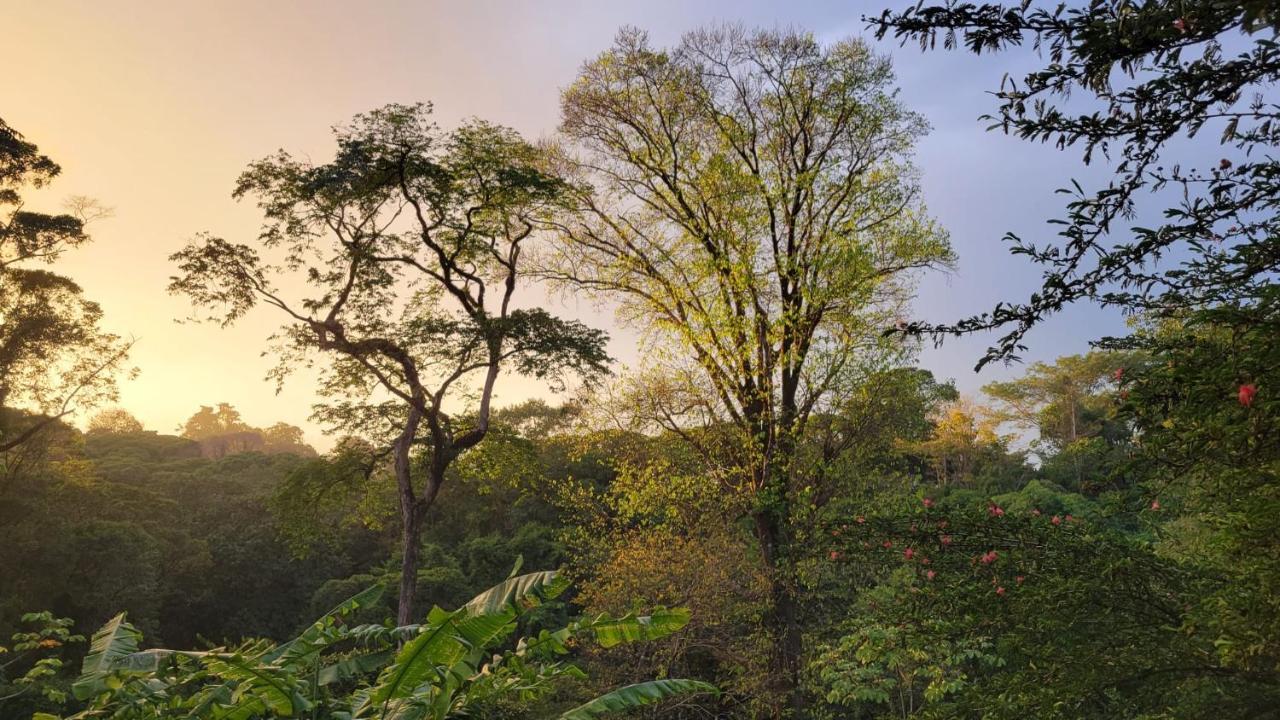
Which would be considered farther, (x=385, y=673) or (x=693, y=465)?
(x=693, y=465)

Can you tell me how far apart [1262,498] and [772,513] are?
854cm

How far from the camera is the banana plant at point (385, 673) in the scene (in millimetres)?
3408

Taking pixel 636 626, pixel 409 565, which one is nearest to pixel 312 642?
pixel 636 626

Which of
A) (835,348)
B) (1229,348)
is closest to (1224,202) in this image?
(1229,348)

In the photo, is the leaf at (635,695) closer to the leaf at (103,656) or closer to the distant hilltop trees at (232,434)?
the leaf at (103,656)

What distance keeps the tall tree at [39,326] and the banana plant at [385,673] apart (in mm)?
20750

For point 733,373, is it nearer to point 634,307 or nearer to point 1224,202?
point 634,307

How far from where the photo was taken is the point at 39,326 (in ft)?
67.8

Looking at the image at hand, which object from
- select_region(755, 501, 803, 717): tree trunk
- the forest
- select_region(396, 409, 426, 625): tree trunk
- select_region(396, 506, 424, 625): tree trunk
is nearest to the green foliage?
the forest

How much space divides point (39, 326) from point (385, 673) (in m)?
22.7

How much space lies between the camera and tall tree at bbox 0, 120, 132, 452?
1995 cm

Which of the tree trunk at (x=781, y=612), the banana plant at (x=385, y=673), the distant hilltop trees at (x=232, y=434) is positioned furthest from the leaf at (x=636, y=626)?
the distant hilltop trees at (x=232, y=434)

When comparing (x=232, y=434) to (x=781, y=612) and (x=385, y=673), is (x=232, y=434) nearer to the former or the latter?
(x=781, y=612)

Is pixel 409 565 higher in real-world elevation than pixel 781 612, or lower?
higher
